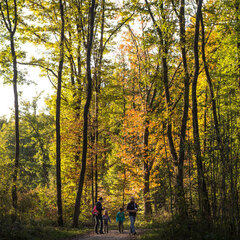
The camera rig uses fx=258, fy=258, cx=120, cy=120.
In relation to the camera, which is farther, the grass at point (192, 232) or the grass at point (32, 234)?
the grass at point (32, 234)

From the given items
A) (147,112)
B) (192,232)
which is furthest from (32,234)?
(147,112)

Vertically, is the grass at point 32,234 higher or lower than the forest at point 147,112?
lower

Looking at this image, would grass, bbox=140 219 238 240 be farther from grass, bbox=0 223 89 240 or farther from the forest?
grass, bbox=0 223 89 240

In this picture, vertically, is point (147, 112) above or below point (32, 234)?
above

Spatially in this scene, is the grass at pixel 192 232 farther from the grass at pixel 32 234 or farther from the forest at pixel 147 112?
the grass at pixel 32 234

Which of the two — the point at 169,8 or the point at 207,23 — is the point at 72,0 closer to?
the point at 169,8

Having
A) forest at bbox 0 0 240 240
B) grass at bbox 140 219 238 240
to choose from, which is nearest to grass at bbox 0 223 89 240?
forest at bbox 0 0 240 240

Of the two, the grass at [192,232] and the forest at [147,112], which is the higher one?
the forest at [147,112]

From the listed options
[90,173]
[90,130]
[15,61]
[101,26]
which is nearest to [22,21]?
[15,61]

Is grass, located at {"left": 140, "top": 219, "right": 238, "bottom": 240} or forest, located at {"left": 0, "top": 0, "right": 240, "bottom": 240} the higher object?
forest, located at {"left": 0, "top": 0, "right": 240, "bottom": 240}

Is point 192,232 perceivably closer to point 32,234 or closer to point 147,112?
point 32,234

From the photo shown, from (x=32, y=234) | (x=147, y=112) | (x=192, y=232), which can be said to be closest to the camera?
(x=192, y=232)

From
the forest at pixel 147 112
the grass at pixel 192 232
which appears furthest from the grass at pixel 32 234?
the grass at pixel 192 232

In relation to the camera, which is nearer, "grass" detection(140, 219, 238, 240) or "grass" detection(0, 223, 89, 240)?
"grass" detection(140, 219, 238, 240)
